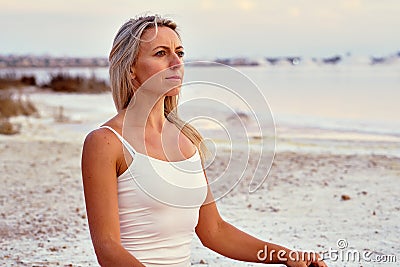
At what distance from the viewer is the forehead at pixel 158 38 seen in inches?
81.7

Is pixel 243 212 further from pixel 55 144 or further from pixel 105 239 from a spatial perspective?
pixel 55 144

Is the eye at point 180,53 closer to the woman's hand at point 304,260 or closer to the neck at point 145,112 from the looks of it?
the neck at point 145,112

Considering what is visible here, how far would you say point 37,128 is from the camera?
1236 centimetres

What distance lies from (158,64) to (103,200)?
1.46ft

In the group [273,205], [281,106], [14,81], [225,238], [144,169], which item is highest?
[144,169]

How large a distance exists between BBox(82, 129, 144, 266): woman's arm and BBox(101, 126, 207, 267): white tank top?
65 millimetres

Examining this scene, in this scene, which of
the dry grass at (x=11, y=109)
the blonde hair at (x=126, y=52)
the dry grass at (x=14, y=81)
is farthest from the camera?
the dry grass at (x=14, y=81)

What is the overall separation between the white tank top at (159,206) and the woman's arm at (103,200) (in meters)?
0.07

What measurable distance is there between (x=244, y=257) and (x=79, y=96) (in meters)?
22.3

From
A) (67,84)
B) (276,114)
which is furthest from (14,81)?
(276,114)

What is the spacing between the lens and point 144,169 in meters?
2.04

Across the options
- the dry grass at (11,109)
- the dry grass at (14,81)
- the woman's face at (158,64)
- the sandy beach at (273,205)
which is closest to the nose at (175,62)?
the woman's face at (158,64)

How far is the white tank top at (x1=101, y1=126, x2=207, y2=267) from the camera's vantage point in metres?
2.04

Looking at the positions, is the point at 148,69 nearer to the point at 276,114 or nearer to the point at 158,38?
the point at 158,38
